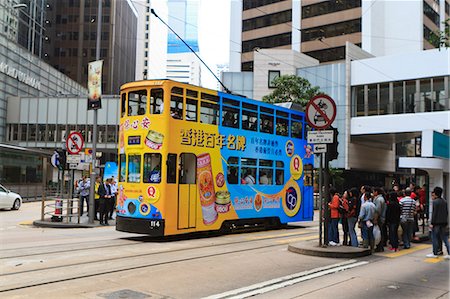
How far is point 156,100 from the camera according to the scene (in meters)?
12.6

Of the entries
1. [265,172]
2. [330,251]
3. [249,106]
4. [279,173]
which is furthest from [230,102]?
[330,251]

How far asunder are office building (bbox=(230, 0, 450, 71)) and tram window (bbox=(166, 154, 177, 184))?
47.8 m

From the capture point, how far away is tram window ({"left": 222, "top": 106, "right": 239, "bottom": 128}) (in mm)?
14086

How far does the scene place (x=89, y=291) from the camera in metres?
6.74

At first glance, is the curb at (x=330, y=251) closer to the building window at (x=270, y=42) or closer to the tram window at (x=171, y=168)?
the tram window at (x=171, y=168)

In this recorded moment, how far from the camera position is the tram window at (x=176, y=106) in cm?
1252

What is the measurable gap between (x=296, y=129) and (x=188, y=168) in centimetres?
541

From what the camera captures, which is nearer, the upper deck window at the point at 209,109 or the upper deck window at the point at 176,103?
the upper deck window at the point at 176,103

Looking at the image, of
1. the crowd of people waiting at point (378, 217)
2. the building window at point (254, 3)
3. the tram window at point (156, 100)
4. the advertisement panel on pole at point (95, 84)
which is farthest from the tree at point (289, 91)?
the building window at point (254, 3)

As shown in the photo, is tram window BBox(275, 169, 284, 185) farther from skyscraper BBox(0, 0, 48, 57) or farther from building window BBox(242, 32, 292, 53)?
building window BBox(242, 32, 292, 53)

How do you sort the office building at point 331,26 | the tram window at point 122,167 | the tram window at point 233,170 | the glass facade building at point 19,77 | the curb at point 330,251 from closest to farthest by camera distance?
the curb at point 330,251
the tram window at point 122,167
the tram window at point 233,170
the glass facade building at point 19,77
the office building at point 331,26

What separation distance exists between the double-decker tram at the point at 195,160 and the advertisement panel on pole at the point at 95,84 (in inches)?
183

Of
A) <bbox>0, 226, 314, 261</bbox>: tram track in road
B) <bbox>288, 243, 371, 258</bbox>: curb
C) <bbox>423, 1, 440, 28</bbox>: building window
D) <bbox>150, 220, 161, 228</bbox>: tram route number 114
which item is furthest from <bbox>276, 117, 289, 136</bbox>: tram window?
<bbox>423, 1, 440, 28</bbox>: building window

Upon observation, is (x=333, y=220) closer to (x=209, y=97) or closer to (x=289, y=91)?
(x=209, y=97)
